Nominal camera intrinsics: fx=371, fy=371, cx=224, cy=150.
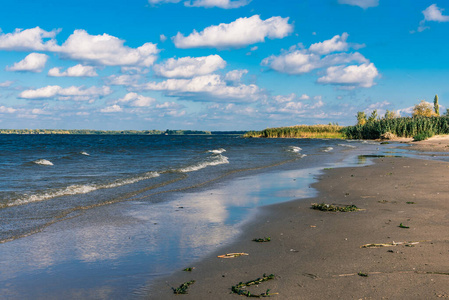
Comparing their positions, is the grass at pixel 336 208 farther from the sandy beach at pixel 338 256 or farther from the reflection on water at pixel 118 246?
the reflection on water at pixel 118 246

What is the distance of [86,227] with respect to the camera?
9242 millimetres

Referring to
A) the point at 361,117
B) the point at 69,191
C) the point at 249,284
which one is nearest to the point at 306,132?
the point at 361,117

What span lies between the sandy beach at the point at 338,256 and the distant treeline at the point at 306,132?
94.3 meters

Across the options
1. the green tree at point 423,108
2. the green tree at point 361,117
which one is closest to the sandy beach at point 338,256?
the green tree at point 423,108

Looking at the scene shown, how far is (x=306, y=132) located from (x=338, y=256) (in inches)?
4213

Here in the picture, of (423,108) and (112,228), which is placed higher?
(423,108)

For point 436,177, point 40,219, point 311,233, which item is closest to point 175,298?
point 311,233

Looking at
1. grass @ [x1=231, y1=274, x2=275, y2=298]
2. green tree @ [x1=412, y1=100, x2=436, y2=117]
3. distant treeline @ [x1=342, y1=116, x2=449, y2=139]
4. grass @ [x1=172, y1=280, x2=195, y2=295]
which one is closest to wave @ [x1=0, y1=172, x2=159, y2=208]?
grass @ [x1=172, y1=280, x2=195, y2=295]

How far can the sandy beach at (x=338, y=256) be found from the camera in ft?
17.0

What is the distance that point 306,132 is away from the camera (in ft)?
364

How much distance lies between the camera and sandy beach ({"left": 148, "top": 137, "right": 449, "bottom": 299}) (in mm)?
5176

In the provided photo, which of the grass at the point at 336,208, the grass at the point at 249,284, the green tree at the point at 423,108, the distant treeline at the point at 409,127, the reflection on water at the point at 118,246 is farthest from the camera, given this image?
the green tree at the point at 423,108

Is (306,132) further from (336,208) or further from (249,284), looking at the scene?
(249,284)

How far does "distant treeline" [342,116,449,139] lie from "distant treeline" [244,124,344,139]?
19633 millimetres
